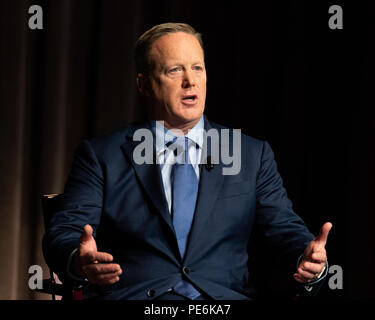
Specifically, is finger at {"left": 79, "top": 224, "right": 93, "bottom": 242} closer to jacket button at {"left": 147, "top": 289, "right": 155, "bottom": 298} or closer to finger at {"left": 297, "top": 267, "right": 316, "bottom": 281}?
jacket button at {"left": 147, "top": 289, "right": 155, "bottom": 298}

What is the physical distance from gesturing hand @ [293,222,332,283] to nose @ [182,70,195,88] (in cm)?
55

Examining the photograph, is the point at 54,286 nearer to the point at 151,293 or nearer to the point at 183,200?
the point at 151,293

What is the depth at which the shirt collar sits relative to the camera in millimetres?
1760

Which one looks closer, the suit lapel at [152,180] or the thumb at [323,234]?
the thumb at [323,234]

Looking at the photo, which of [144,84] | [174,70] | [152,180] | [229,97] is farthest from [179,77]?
[229,97]

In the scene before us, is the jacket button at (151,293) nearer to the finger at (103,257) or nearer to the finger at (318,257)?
the finger at (103,257)

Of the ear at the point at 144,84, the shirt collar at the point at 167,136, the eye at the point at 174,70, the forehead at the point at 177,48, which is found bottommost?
the shirt collar at the point at 167,136

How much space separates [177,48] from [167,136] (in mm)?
262

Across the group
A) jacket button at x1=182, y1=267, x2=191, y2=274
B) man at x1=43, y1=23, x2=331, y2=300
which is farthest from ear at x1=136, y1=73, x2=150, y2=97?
jacket button at x1=182, y1=267, x2=191, y2=274

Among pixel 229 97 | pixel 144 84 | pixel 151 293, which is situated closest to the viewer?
pixel 151 293

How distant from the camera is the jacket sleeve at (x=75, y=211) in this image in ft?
5.14

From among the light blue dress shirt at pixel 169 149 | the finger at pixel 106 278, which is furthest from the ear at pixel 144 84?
the finger at pixel 106 278

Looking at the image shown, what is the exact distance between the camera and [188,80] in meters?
1.70
